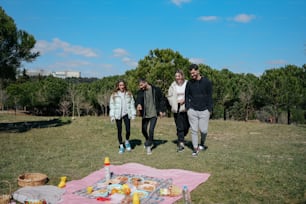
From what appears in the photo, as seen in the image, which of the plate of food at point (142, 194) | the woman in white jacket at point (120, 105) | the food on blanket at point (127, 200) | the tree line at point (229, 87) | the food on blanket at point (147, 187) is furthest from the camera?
the tree line at point (229, 87)

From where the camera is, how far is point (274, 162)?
6.24 metres

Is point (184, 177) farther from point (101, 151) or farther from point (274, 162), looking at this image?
point (101, 151)

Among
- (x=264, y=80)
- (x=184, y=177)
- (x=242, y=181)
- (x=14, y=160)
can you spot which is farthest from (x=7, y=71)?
(x=264, y=80)

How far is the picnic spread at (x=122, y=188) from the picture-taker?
13.6 feet

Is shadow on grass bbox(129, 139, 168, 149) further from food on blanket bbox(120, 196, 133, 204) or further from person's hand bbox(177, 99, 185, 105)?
food on blanket bbox(120, 196, 133, 204)

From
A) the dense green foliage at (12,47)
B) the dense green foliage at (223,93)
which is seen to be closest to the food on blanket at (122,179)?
the dense green foliage at (12,47)

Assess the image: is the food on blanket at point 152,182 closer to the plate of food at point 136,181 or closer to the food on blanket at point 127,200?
the plate of food at point 136,181

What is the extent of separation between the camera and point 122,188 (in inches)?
178

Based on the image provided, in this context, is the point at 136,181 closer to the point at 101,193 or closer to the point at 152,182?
the point at 152,182

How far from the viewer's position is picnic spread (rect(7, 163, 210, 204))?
163 inches

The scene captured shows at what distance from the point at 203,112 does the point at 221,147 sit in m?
2.02

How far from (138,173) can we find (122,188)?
105cm

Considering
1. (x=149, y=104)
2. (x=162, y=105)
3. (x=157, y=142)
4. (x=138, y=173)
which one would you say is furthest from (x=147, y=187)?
(x=157, y=142)

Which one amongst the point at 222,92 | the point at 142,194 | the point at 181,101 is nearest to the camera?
the point at 142,194
